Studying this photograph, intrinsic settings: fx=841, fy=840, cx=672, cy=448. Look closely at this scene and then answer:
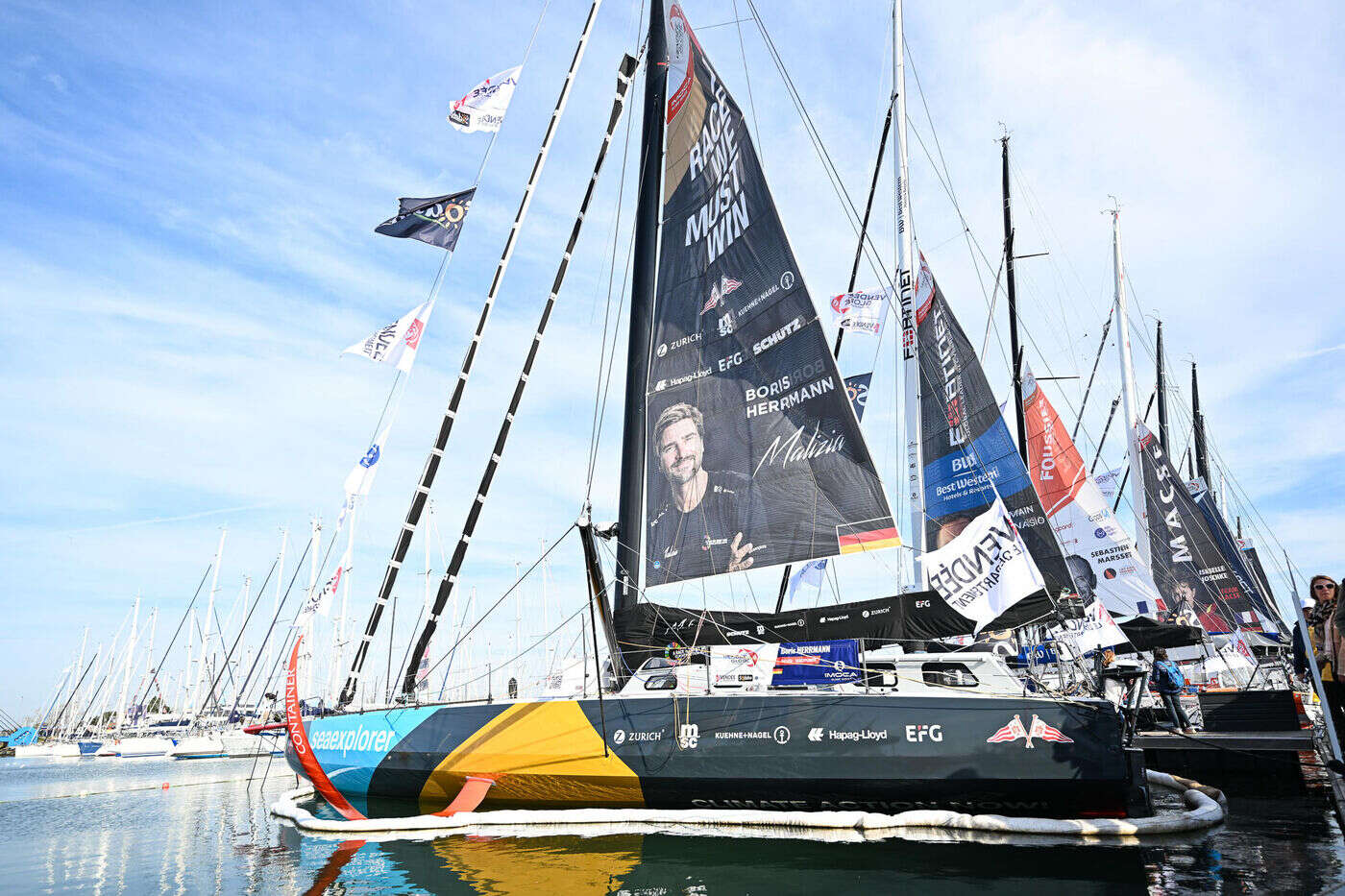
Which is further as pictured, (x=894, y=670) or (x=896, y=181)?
(x=896, y=181)

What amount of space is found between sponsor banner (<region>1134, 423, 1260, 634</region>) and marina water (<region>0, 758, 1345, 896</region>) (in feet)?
46.0

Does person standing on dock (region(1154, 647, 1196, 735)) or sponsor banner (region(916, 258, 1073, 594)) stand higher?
sponsor banner (region(916, 258, 1073, 594))

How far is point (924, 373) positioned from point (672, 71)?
26.9ft

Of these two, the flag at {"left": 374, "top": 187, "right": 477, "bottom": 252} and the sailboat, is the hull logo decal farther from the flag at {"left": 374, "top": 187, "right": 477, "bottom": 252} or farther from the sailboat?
the flag at {"left": 374, "top": 187, "right": 477, "bottom": 252}

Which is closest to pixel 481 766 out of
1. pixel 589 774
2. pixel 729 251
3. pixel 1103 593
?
pixel 589 774

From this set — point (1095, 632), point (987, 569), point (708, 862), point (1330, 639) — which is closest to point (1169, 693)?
point (1095, 632)

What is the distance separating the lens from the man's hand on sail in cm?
1235

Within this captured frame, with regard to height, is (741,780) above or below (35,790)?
above

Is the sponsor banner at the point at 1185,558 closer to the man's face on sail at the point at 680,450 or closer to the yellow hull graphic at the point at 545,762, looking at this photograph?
the man's face on sail at the point at 680,450

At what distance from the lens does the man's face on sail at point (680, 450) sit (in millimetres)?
13156

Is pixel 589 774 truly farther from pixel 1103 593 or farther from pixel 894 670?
pixel 1103 593

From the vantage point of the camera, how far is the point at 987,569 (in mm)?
11047

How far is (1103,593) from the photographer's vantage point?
21828mm

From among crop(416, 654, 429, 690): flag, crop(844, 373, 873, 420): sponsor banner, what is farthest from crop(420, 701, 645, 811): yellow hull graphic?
crop(844, 373, 873, 420): sponsor banner
